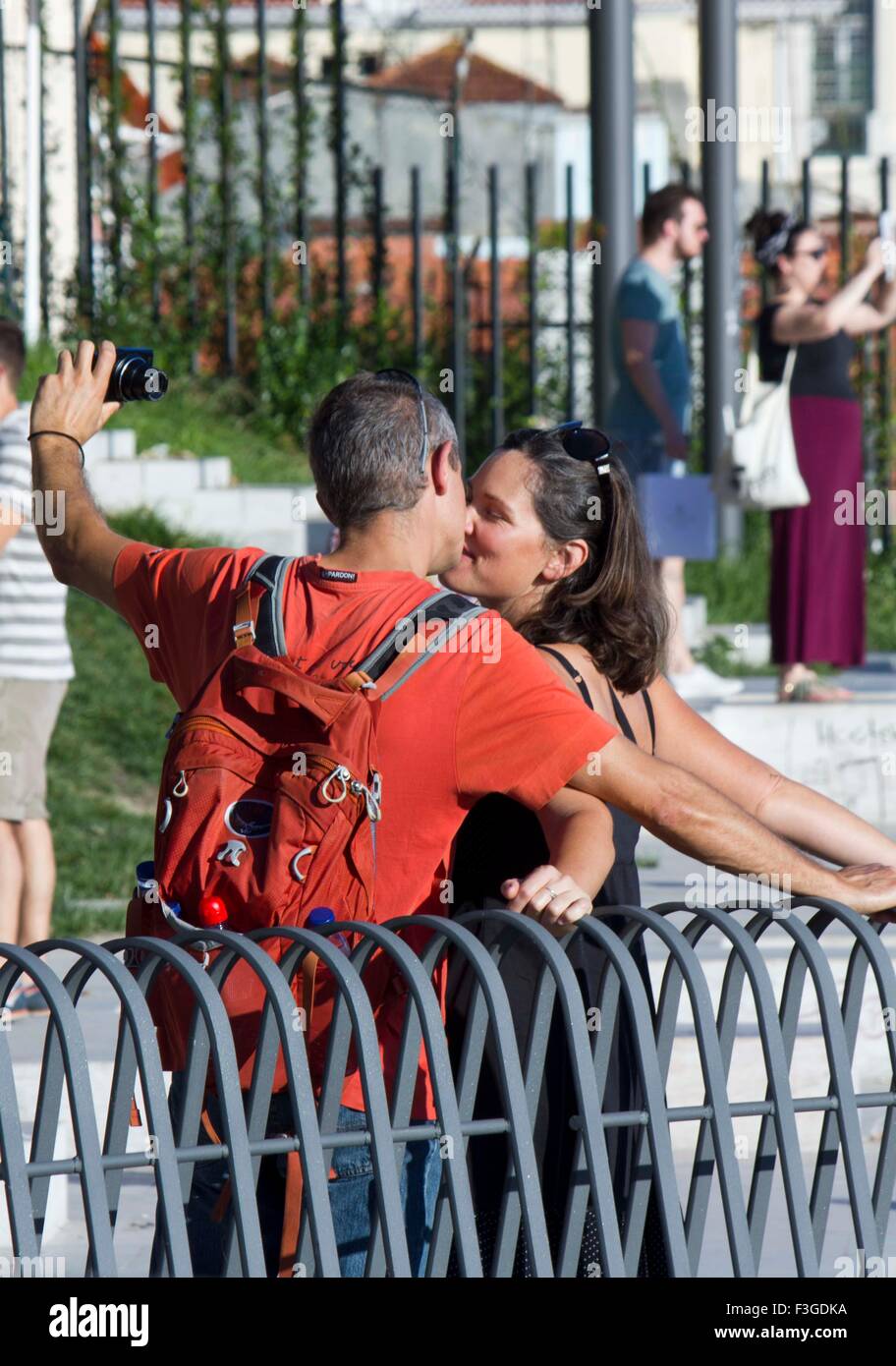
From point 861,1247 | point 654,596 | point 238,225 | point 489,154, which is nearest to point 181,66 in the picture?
point 238,225

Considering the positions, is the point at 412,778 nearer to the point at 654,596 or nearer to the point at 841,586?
the point at 654,596

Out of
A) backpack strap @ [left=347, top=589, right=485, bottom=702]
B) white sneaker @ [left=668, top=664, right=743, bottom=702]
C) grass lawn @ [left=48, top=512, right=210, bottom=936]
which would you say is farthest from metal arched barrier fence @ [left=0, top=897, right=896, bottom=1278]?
white sneaker @ [left=668, top=664, right=743, bottom=702]

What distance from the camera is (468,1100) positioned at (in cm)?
276

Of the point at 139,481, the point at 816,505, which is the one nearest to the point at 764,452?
the point at 816,505

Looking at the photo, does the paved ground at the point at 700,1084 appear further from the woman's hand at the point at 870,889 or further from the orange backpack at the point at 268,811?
the orange backpack at the point at 268,811

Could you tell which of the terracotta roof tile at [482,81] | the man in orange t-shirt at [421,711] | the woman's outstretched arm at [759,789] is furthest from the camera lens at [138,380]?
the terracotta roof tile at [482,81]

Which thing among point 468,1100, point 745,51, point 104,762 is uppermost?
point 745,51

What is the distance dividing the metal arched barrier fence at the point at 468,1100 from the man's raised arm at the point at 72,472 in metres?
0.69

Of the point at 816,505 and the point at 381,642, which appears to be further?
the point at 816,505

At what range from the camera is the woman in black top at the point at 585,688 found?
302cm

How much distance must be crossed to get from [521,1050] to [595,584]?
74cm

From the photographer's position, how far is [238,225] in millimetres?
11141

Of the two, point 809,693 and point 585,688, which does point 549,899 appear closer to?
point 585,688
